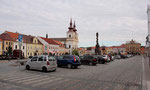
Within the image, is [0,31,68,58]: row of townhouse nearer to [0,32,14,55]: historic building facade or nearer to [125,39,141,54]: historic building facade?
[0,32,14,55]: historic building facade

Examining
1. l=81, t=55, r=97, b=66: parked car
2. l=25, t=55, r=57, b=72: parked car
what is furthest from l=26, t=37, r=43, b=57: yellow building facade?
l=25, t=55, r=57, b=72: parked car

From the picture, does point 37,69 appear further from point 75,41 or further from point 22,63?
point 75,41

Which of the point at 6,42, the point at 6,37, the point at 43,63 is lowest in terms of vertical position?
the point at 43,63

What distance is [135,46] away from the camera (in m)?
162

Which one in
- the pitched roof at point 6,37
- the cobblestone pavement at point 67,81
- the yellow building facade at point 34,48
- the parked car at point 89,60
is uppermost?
the pitched roof at point 6,37

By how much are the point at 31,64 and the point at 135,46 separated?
162970 millimetres

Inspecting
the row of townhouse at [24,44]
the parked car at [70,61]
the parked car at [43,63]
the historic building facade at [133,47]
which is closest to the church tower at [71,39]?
the row of townhouse at [24,44]

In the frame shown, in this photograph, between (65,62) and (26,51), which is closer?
(65,62)

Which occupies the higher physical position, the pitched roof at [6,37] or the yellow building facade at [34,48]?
the pitched roof at [6,37]

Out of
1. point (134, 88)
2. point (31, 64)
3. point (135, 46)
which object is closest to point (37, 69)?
point (31, 64)

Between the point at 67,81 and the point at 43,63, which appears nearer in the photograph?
the point at 67,81

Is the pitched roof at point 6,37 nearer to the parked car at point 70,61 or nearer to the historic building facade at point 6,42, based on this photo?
the historic building facade at point 6,42

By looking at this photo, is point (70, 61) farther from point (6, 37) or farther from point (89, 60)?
point (6, 37)

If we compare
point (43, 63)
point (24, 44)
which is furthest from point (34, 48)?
point (43, 63)
